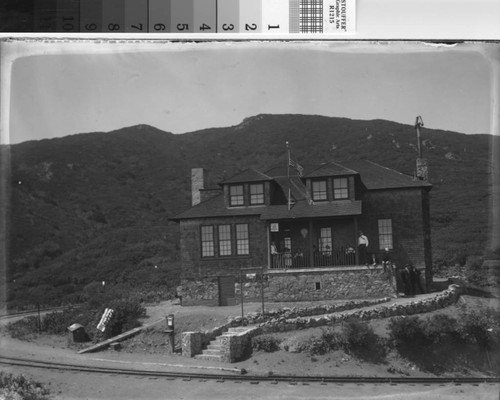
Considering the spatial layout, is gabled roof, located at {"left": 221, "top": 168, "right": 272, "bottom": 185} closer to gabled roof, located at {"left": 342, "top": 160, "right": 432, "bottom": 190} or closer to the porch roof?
the porch roof

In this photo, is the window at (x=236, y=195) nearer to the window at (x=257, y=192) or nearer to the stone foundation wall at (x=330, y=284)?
the window at (x=257, y=192)

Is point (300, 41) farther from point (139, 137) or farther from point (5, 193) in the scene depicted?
point (5, 193)

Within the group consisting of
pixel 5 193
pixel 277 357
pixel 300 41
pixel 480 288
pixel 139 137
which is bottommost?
pixel 277 357

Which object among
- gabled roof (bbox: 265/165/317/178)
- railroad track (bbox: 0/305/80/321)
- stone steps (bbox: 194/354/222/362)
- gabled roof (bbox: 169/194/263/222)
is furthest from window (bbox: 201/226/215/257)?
railroad track (bbox: 0/305/80/321)

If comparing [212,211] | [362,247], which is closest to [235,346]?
[212,211]

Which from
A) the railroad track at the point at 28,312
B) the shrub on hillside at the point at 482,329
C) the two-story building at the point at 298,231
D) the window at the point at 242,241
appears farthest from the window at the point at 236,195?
the shrub on hillside at the point at 482,329

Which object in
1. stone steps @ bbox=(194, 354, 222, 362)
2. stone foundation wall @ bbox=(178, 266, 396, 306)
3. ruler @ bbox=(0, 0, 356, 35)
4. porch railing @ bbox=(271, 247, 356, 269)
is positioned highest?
ruler @ bbox=(0, 0, 356, 35)

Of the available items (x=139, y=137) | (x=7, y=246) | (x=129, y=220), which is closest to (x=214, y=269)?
(x=129, y=220)

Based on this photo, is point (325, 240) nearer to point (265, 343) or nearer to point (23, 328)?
point (265, 343)
